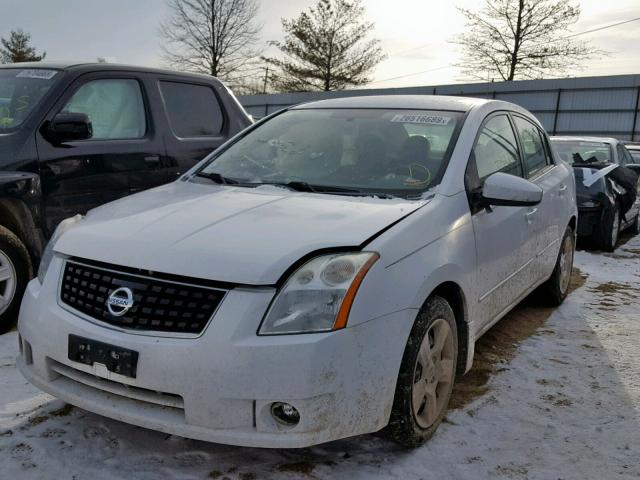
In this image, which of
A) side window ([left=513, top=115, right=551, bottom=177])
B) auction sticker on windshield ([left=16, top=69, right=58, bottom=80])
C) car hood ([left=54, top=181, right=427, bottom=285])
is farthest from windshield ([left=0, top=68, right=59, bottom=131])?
side window ([left=513, top=115, right=551, bottom=177])

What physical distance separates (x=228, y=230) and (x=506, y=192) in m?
1.46

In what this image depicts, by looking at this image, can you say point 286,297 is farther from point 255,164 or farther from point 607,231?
point 607,231

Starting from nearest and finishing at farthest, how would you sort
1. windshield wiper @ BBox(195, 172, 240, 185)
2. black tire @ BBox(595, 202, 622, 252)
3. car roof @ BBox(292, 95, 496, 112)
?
windshield wiper @ BBox(195, 172, 240, 185), car roof @ BBox(292, 95, 496, 112), black tire @ BBox(595, 202, 622, 252)

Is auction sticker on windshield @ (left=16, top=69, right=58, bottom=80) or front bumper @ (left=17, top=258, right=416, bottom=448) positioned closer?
front bumper @ (left=17, top=258, right=416, bottom=448)

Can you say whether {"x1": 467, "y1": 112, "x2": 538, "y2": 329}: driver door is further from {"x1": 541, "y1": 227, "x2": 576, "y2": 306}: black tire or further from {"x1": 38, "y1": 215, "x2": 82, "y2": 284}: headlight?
{"x1": 38, "y1": 215, "x2": 82, "y2": 284}: headlight

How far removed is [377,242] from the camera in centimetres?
246

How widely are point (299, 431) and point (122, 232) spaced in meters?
1.09

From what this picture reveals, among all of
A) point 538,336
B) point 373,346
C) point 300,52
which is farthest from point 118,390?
point 300,52

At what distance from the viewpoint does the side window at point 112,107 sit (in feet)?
15.2

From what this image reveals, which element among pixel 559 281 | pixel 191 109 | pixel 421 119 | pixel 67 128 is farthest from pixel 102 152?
pixel 559 281

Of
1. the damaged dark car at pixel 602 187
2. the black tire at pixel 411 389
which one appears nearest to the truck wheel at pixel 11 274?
the black tire at pixel 411 389

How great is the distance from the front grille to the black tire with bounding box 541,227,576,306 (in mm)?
3458

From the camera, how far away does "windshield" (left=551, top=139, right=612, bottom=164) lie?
9148 millimetres

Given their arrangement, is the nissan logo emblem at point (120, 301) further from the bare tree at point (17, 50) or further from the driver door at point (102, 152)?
the bare tree at point (17, 50)
